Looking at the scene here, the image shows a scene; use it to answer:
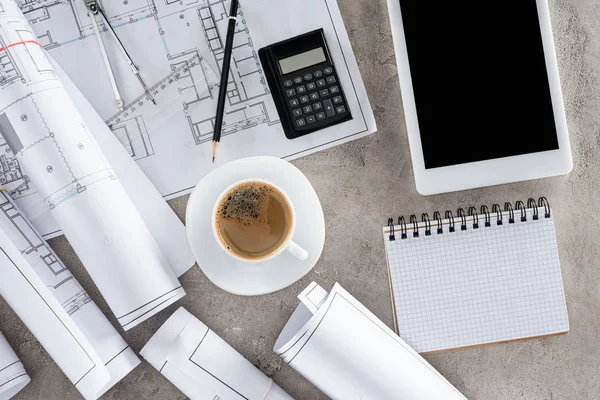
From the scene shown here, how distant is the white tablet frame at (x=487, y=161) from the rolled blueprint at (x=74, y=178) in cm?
43

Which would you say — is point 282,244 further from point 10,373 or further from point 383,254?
point 10,373

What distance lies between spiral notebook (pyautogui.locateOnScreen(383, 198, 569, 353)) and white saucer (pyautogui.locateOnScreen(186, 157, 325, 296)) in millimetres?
155

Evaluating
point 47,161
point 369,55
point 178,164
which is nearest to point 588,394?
point 369,55

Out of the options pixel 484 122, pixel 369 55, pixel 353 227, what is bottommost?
pixel 353 227

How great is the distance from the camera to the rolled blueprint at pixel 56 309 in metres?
0.71

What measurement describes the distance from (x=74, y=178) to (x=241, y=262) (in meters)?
0.26

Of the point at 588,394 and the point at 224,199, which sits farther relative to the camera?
the point at 588,394

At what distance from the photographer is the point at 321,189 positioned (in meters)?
0.81

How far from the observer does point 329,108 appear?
2.53 ft

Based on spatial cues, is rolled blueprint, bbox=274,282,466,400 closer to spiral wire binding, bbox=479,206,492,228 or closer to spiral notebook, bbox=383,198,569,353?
spiral notebook, bbox=383,198,569,353

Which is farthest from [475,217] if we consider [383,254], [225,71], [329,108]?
[225,71]

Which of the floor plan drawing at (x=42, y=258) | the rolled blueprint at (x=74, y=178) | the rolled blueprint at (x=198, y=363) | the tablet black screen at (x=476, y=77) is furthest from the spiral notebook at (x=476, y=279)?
the floor plan drawing at (x=42, y=258)

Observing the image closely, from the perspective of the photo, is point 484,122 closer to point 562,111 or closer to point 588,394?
point 562,111

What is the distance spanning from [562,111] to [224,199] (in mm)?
534
